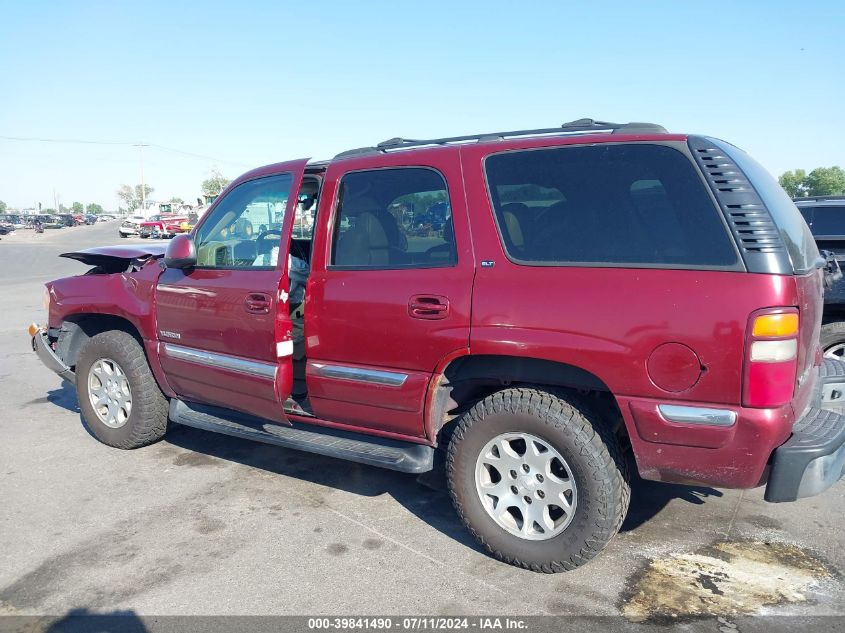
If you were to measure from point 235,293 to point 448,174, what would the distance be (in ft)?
5.07

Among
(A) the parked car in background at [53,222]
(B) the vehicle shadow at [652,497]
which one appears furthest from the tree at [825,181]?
(A) the parked car in background at [53,222]

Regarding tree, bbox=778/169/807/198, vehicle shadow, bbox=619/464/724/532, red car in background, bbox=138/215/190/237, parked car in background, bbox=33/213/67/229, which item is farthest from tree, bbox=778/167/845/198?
parked car in background, bbox=33/213/67/229

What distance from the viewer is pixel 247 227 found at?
14.1 ft

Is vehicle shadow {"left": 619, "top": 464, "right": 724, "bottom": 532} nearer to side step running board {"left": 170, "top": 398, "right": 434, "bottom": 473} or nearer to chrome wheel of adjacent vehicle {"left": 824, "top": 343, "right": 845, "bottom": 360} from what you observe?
side step running board {"left": 170, "top": 398, "right": 434, "bottom": 473}

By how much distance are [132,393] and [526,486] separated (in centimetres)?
302

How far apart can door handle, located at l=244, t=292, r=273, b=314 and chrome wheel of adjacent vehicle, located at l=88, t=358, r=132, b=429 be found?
1461 mm

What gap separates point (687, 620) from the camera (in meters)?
2.79

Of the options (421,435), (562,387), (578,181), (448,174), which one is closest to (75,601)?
(421,435)

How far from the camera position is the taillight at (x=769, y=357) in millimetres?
2602

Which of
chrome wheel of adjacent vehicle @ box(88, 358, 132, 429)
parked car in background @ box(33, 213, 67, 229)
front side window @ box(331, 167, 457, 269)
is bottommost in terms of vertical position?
parked car in background @ box(33, 213, 67, 229)

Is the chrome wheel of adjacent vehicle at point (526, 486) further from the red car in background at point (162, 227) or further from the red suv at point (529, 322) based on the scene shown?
the red car in background at point (162, 227)

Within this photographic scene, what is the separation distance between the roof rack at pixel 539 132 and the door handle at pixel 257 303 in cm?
96

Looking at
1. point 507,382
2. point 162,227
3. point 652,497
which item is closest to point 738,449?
point 507,382

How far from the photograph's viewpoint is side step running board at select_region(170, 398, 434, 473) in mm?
3506
